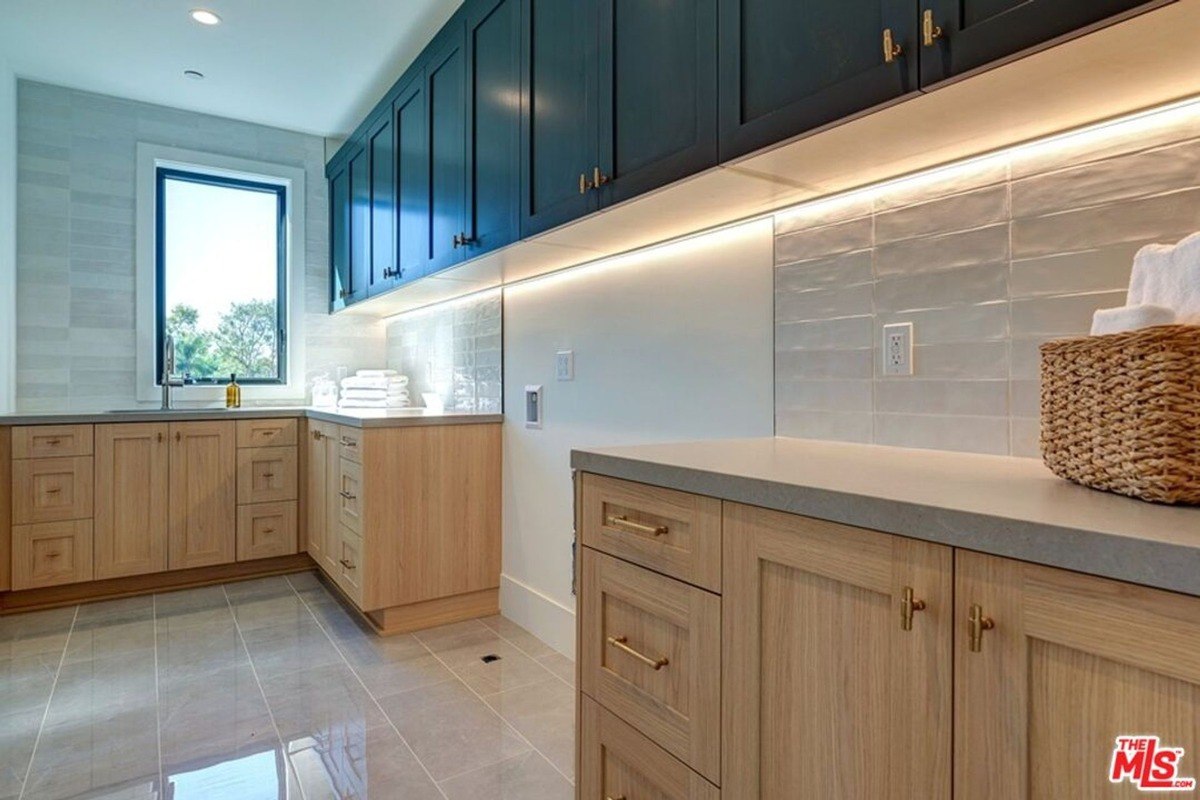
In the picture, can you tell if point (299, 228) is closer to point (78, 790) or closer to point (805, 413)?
point (78, 790)

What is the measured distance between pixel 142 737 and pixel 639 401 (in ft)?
5.93

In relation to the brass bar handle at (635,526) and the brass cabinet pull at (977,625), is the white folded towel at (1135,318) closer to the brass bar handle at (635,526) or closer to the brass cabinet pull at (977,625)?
the brass cabinet pull at (977,625)

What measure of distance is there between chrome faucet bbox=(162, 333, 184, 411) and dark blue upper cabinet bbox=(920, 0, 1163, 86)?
3.91 m

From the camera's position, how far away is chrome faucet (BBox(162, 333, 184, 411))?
3.60 metres

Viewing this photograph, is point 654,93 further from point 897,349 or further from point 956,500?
point 956,500

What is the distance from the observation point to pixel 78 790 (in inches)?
64.8

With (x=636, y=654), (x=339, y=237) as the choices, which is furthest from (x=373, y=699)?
(x=339, y=237)

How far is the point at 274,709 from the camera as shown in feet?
6.79

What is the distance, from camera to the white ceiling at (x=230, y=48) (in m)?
2.70

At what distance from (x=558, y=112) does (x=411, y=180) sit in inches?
50.9

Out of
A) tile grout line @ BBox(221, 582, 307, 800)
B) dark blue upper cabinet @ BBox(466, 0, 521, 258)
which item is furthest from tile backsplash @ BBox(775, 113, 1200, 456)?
tile grout line @ BBox(221, 582, 307, 800)

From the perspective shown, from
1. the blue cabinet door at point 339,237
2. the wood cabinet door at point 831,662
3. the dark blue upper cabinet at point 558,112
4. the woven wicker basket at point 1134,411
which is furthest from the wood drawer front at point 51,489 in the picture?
the woven wicker basket at point 1134,411

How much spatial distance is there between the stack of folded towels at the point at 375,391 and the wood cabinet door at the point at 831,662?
294 cm

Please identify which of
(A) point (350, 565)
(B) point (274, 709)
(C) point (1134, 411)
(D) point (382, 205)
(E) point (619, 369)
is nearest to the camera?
(C) point (1134, 411)
